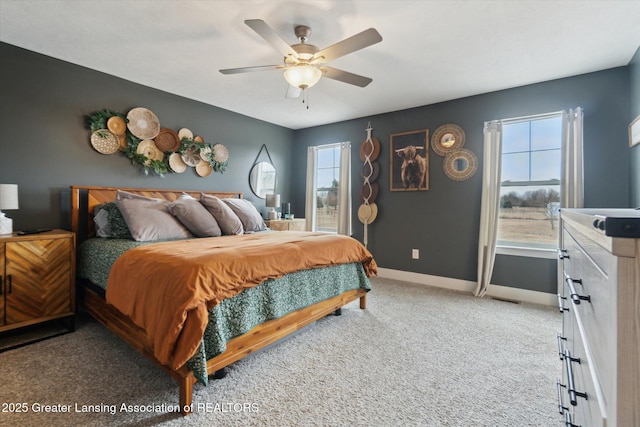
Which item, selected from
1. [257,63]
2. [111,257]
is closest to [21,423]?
[111,257]

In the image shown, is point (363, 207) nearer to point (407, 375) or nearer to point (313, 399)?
point (407, 375)

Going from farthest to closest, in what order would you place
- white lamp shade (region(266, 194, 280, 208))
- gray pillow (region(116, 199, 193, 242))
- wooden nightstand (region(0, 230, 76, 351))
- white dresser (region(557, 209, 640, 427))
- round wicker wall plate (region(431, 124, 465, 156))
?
white lamp shade (region(266, 194, 280, 208)), round wicker wall plate (region(431, 124, 465, 156)), gray pillow (region(116, 199, 193, 242)), wooden nightstand (region(0, 230, 76, 351)), white dresser (region(557, 209, 640, 427))

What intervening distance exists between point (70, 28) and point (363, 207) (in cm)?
381

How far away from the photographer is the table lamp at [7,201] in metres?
2.26

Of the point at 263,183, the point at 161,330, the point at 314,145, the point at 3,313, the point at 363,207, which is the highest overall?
the point at 314,145

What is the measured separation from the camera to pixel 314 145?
17.3 ft

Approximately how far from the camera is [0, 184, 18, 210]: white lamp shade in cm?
226

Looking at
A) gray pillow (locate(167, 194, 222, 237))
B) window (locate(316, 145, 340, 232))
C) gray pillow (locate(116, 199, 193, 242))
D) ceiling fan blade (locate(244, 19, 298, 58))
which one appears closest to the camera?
ceiling fan blade (locate(244, 19, 298, 58))

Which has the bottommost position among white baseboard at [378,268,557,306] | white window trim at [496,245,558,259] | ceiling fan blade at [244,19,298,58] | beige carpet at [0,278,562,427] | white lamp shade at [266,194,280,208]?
beige carpet at [0,278,562,427]

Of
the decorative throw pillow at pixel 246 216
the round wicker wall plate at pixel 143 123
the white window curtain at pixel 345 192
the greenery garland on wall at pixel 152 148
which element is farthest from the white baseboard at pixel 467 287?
the round wicker wall plate at pixel 143 123

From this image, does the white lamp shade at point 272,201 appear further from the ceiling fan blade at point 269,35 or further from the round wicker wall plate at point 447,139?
the ceiling fan blade at point 269,35

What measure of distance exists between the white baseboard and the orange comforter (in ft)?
7.74

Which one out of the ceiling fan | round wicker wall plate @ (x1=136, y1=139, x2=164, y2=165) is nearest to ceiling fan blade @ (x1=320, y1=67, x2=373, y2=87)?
the ceiling fan

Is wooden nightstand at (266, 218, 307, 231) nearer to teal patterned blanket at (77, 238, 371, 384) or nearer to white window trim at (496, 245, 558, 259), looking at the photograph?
teal patterned blanket at (77, 238, 371, 384)
